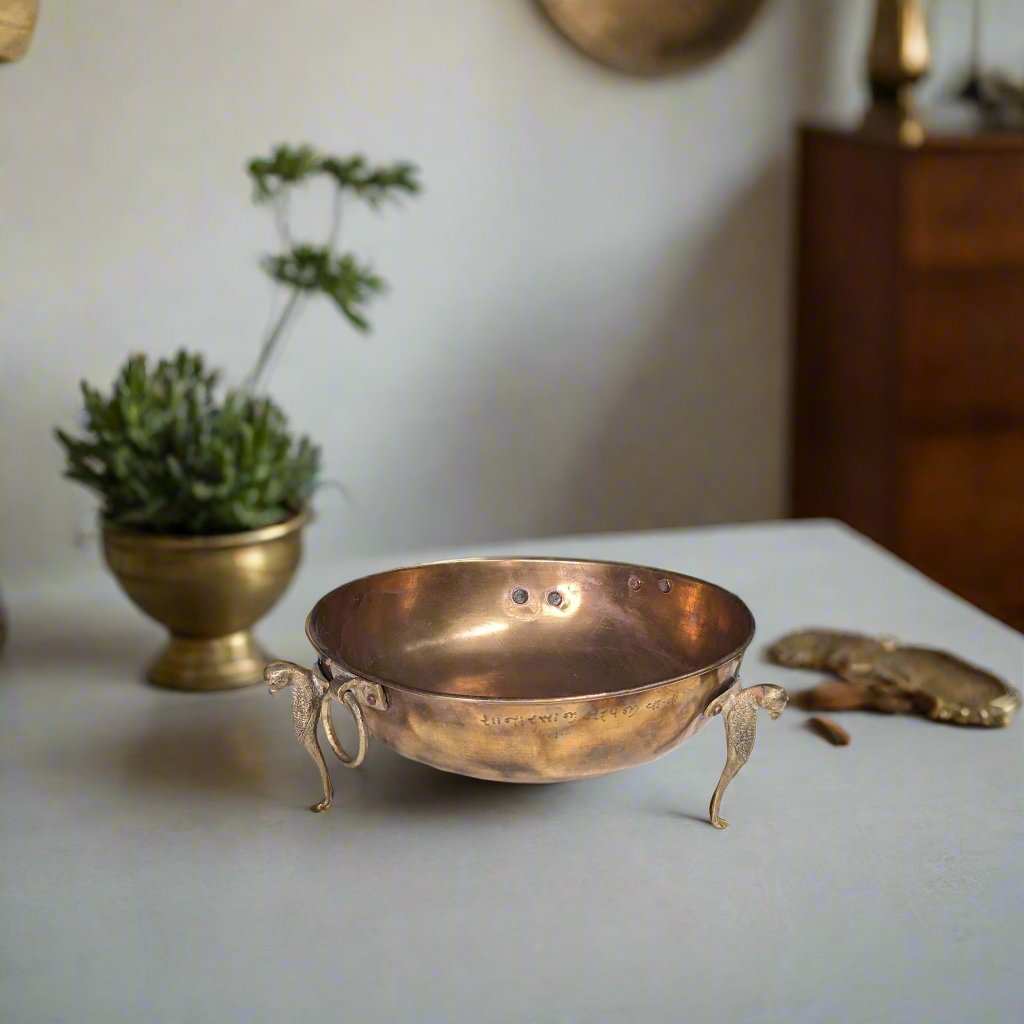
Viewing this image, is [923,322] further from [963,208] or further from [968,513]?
[968,513]

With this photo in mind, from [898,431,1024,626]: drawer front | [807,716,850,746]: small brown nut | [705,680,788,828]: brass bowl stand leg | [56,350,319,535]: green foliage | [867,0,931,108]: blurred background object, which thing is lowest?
[898,431,1024,626]: drawer front

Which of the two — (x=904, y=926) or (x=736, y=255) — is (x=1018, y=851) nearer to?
(x=904, y=926)

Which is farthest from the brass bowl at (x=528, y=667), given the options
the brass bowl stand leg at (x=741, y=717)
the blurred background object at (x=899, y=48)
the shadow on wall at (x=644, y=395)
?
the blurred background object at (x=899, y=48)

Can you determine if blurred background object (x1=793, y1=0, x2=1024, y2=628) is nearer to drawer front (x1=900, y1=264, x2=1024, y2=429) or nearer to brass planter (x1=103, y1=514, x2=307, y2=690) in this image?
drawer front (x1=900, y1=264, x2=1024, y2=429)

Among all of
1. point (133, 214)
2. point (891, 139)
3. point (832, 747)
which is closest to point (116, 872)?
point (832, 747)

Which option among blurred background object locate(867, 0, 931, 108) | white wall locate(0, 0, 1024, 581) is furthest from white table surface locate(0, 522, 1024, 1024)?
blurred background object locate(867, 0, 931, 108)

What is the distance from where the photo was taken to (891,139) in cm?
238

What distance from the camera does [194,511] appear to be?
1149mm

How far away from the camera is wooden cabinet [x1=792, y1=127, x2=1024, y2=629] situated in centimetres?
237

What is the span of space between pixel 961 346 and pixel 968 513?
0.32 m

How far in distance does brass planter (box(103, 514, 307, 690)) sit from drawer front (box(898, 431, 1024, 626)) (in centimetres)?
160

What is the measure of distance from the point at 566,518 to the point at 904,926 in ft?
6.74

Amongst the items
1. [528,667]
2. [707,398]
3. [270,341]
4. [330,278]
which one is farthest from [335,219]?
[528,667]

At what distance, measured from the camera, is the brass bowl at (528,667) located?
871 mm
